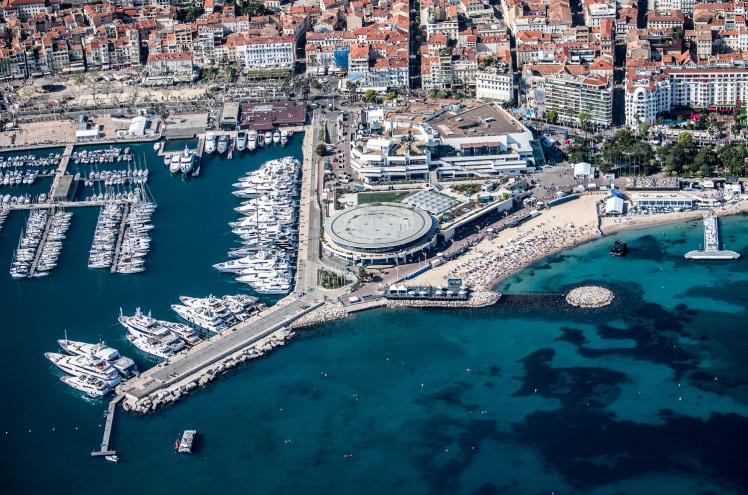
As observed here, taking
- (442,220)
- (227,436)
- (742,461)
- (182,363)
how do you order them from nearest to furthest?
(742,461)
(227,436)
(182,363)
(442,220)

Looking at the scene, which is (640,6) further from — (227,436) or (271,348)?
(227,436)

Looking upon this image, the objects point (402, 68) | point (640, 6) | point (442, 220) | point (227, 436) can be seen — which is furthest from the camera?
point (640, 6)

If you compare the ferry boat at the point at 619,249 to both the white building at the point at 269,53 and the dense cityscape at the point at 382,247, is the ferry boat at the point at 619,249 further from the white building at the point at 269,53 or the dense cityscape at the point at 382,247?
the white building at the point at 269,53

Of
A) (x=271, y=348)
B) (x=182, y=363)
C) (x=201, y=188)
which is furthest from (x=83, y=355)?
(x=201, y=188)

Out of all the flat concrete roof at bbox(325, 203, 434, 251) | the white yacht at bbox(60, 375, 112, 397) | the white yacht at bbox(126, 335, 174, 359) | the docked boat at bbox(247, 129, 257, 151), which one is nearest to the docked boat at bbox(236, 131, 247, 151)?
the docked boat at bbox(247, 129, 257, 151)

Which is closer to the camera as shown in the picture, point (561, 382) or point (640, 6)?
point (561, 382)

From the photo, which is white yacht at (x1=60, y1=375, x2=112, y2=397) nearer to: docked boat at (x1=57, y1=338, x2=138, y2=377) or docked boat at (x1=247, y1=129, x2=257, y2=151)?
docked boat at (x1=57, y1=338, x2=138, y2=377)
